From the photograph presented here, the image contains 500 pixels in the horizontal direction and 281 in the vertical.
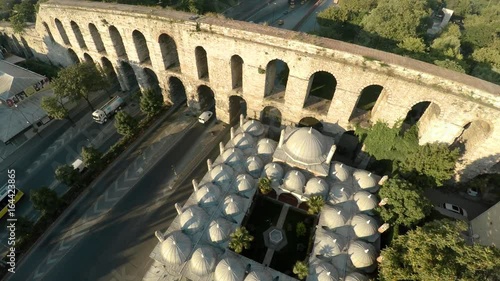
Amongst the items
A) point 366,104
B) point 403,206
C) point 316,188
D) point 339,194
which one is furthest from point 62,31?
Result: point 403,206

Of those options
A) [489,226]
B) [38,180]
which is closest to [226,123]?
[38,180]

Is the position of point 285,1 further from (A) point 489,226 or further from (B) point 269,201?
(A) point 489,226

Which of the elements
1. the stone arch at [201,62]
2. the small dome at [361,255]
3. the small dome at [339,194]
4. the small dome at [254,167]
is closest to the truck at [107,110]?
the stone arch at [201,62]

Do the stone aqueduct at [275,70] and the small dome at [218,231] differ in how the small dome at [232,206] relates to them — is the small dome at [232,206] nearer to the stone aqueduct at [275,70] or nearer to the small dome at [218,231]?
the small dome at [218,231]

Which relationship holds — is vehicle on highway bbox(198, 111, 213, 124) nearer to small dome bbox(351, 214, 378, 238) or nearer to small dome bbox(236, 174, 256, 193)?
small dome bbox(236, 174, 256, 193)

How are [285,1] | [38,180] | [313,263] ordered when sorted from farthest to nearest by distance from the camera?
[285,1], [38,180], [313,263]

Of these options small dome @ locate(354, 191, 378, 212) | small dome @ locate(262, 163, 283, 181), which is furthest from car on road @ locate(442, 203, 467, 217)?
small dome @ locate(262, 163, 283, 181)
